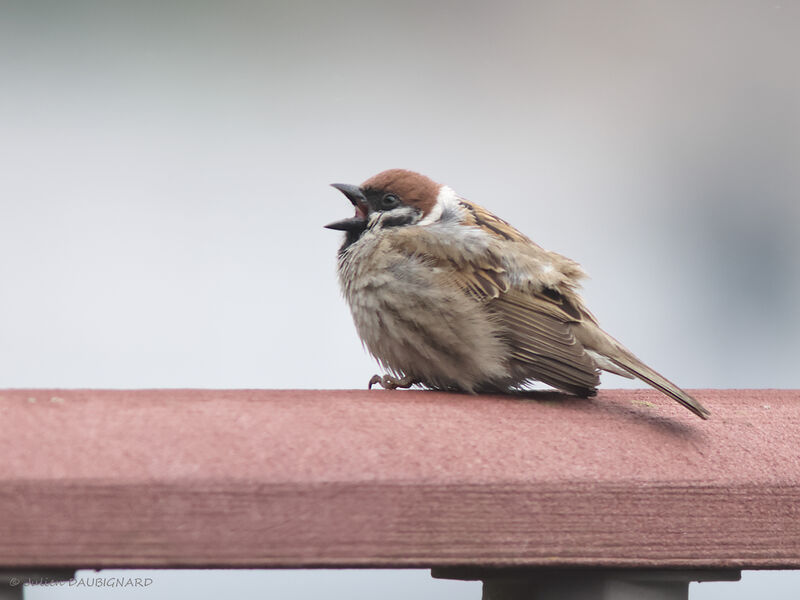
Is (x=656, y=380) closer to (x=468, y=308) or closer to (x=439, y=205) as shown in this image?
(x=468, y=308)

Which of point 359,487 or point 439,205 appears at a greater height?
point 439,205

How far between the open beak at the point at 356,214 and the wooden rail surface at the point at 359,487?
3.54 ft

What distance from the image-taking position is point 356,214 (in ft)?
8.38

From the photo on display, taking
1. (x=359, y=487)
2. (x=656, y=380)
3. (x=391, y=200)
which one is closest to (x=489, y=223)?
(x=391, y=200)

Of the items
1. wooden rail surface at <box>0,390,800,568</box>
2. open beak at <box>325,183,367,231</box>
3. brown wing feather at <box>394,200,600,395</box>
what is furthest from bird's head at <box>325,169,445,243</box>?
wooden rail surface at <box>0,390,800,568</box>

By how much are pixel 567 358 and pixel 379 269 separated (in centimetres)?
47

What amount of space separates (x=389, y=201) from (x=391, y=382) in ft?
1.42

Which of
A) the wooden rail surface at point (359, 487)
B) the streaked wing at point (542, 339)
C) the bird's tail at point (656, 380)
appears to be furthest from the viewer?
the streaked wing at point (542, 339)

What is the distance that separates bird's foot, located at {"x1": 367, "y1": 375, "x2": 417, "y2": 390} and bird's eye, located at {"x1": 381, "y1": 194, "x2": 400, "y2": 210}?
0.40 meters

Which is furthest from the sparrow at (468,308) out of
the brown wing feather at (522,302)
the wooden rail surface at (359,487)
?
the wooden rail surface at (359,487)

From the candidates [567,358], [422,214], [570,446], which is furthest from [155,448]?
[422,214]

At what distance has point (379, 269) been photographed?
231 centimetres

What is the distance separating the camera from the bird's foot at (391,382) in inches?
92.4

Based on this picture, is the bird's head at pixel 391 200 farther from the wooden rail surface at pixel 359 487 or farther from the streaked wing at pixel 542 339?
the wooden rail surface at pixel 359 487
